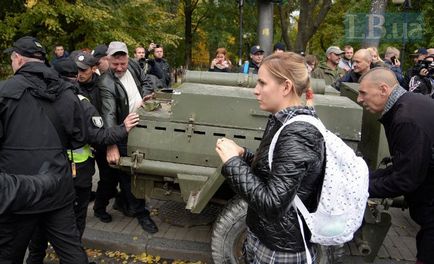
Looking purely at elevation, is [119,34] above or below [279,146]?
above

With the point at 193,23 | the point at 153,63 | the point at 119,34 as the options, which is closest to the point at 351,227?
the point at 153,63

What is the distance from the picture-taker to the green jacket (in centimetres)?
714

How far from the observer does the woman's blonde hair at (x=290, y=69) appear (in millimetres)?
2014

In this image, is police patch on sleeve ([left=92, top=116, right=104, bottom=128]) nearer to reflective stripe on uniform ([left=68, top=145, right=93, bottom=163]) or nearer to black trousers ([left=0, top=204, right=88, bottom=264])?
reflective stripe on uniform ([left=68, top=145, right=93, bottom=163])

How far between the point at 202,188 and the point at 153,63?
5.19 m

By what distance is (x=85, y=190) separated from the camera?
153 inches

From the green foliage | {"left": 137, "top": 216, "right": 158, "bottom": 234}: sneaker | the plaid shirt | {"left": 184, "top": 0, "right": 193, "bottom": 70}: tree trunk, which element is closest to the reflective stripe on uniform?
{"left": 137, "top": 216, "right": 158, "bottom": 234}: sneaker

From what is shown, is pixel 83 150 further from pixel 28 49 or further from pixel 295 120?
pixel 295 120

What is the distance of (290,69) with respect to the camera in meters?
2.01

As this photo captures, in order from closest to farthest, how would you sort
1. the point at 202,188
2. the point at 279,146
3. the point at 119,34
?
1. the point at 279,146
2. the point at 202,188
3. the point at 119,34

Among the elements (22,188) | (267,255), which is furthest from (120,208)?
(267,255)

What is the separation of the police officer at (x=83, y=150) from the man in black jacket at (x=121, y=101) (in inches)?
11.8

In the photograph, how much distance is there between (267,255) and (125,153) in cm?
255

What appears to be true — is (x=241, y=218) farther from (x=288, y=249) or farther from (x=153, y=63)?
(x=153, y=63)
